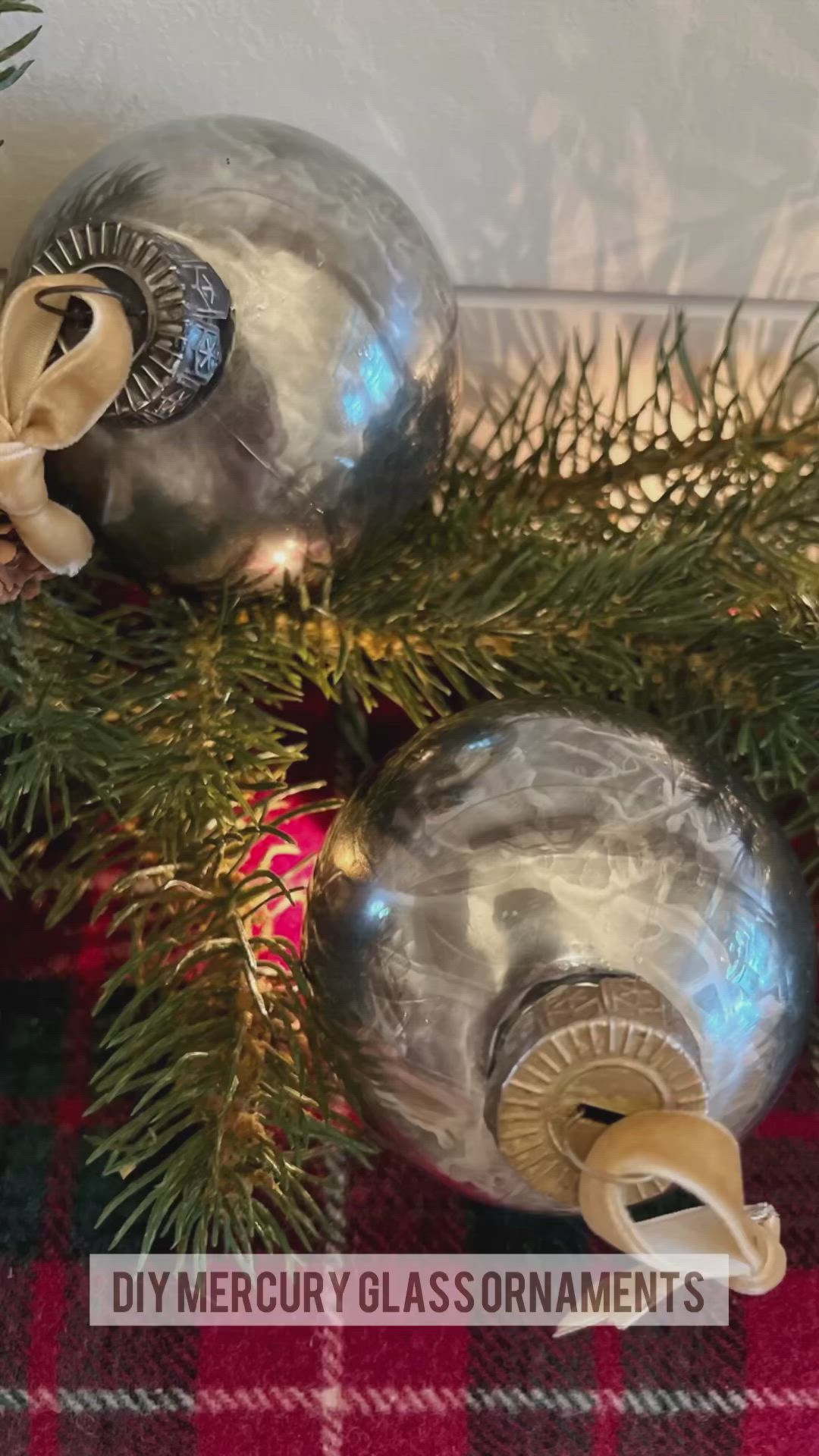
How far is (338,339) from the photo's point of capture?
0.31 metres

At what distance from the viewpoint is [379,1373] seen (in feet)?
1.17

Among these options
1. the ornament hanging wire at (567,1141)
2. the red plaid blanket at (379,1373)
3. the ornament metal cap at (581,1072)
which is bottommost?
the red plaid blanket at (379,1373)

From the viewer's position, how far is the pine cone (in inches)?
11.5

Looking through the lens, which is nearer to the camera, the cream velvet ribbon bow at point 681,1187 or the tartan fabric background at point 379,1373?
the cream velvet ribbon bow at point 681,1187

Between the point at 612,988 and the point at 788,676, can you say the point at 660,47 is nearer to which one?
the point at 788,676

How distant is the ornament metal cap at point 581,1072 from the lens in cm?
25

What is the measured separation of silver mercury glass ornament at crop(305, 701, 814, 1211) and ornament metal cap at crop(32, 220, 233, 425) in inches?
4.8

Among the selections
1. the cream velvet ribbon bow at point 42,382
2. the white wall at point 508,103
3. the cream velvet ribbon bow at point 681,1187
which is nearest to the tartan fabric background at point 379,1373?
the cream velvet ribbon bow at point 681,1187

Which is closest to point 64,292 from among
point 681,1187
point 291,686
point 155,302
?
point 155,302

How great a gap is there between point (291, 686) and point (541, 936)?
13cm

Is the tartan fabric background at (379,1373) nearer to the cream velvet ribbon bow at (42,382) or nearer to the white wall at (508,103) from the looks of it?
the cream velvet ribbon bow at (42,382)

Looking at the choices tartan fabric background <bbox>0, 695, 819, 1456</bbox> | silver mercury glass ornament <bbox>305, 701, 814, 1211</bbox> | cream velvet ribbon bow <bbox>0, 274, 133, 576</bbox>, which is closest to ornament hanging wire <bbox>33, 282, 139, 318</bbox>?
cream velvet ribbon bow <bbox>0, 274, 133, 576</bbox>

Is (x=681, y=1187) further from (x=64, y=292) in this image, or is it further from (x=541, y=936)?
(x=64, y=292)

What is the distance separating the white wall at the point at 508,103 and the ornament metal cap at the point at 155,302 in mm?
147
